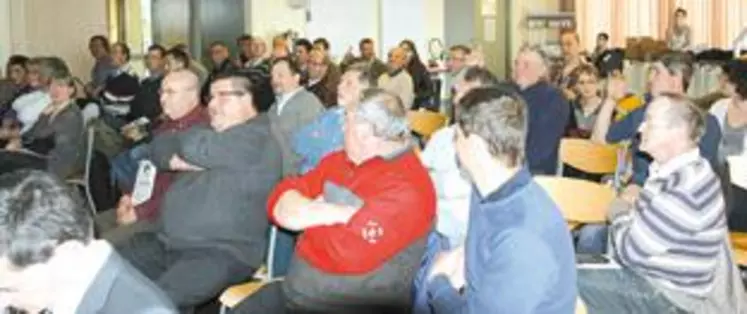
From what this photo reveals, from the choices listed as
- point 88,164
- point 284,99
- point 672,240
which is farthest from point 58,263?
point 88,164

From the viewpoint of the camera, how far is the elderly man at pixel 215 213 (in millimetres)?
3846

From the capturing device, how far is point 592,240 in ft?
14.6

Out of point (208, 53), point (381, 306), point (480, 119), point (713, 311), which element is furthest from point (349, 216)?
point (208, 53)

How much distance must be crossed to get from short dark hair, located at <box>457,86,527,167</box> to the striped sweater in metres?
0.87

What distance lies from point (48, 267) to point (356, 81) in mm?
3649

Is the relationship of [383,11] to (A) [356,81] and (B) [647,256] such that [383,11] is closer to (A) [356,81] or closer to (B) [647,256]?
(A) [356,81]

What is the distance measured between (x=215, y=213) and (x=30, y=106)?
13.0 feet

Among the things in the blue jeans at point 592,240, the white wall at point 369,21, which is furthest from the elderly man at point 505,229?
the white wall at point 369,21

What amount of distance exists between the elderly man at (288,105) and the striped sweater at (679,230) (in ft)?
8.30

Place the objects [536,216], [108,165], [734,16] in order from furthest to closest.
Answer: [734,16] → [108,165] → [536,216]

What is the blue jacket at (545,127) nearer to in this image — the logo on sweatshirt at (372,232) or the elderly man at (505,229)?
the logo on sweatshirt at (372,232)

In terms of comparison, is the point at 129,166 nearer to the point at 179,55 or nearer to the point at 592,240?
the point at 592,240

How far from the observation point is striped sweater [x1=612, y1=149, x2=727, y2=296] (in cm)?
321

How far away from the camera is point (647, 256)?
3.28 m
